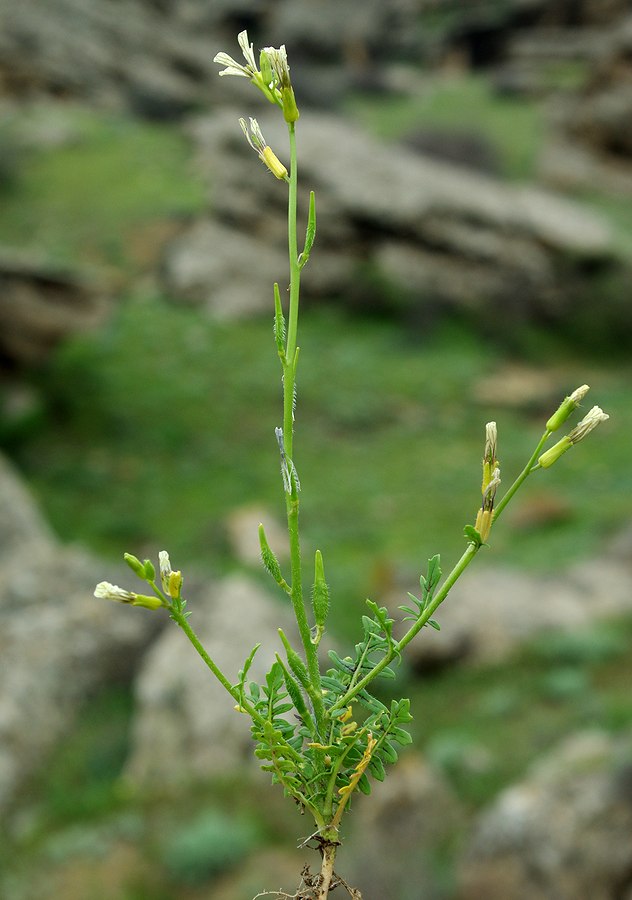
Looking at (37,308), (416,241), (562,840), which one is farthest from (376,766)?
(416,241)

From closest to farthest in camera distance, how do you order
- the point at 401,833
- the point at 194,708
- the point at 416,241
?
the point at 401,833 → the point at 194,708 → the point at 416,241

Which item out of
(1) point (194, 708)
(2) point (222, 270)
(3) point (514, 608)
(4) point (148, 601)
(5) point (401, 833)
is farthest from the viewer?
(2) point (222, 270)

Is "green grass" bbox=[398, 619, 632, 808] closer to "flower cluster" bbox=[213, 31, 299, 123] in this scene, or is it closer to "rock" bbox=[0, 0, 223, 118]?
"flower cluster" bbox=[213, 31, 299, 123]

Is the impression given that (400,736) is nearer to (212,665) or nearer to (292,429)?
(212,665)

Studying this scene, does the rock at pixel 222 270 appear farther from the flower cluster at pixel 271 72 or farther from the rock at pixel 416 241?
the flower cluster at pixel 271 72

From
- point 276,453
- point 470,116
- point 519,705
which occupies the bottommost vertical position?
point 519,705

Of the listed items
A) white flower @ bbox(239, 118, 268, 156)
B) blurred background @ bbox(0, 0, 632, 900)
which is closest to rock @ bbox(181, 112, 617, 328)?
blurred background @ bbox(0, 0, 632, 900)
